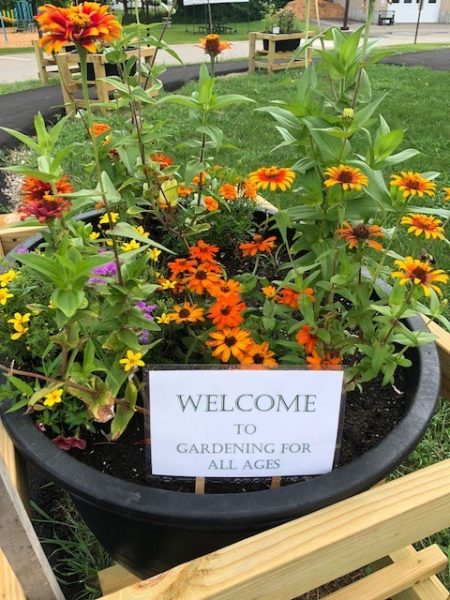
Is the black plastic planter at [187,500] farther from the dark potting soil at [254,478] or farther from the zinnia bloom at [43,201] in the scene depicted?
the zinnia bloom at [43,201]

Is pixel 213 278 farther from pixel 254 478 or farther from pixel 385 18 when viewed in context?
pixel 385 18

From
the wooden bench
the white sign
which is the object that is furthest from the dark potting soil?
the wooden bench

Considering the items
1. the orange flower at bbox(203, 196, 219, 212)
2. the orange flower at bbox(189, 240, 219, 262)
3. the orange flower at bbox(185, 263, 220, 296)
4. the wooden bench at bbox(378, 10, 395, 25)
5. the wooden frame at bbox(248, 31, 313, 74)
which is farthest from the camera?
the wooden bench at bbox(378, 10, 395, 25)

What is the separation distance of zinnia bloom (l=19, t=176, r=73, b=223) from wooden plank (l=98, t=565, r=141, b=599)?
66 cm

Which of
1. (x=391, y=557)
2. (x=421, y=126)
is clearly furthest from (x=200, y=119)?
(x=421, y=126)

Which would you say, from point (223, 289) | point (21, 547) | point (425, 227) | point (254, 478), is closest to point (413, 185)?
point (425, 227)

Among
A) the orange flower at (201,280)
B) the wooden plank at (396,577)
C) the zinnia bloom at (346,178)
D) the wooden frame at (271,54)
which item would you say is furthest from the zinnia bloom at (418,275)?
the wooden frame at (271,54)

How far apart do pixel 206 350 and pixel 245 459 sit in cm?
26

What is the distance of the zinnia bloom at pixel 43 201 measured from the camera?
2.04 feet

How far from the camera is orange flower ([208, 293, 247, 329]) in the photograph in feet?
2.50

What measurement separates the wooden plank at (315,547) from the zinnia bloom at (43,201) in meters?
0.40

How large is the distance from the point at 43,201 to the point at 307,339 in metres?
0.39

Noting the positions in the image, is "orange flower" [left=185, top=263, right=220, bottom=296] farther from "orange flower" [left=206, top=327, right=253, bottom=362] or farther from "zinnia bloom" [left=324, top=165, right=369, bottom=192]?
"zinnia bloom" [left=324, top=165, right=369, bottom=192]

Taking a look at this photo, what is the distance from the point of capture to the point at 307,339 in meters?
0.78
